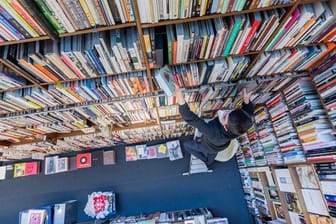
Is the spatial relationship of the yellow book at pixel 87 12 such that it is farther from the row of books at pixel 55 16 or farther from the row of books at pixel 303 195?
the row of books at pixel 303 195

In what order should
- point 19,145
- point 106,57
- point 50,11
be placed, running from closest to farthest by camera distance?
point 50,11, point 106,57, point 19,145

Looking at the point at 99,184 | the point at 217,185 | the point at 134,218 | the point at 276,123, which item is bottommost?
the point at 134,218

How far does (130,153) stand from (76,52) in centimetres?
306

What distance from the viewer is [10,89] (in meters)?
1.43

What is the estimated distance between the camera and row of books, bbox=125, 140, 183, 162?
3883mm

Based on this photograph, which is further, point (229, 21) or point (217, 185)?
point (217, 185)

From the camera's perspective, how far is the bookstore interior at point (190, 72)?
3.18 ft

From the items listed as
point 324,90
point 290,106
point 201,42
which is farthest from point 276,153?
point 201,42

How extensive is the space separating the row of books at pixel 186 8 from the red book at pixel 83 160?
11.8ft

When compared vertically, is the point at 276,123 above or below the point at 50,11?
below

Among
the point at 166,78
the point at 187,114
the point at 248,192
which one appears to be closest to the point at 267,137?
the point at 187,114

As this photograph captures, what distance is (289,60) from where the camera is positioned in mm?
1452

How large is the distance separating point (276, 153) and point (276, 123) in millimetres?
352

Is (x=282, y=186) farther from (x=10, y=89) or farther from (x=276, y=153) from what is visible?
(x=10, y=89)
